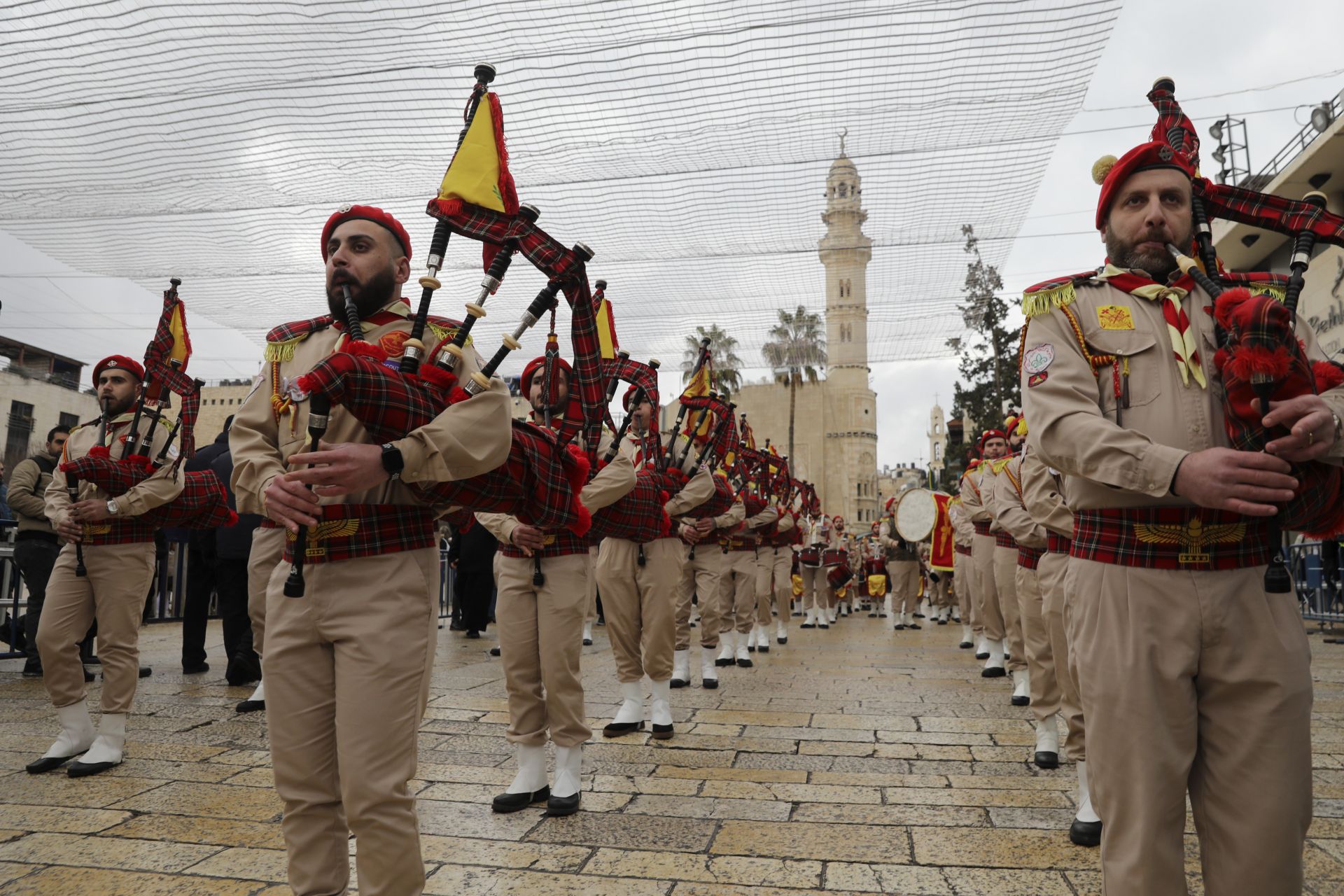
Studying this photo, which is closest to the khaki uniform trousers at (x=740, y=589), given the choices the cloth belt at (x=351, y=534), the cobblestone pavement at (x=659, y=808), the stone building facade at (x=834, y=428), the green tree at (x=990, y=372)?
the cobblestone pavement at (x=659, y=808)

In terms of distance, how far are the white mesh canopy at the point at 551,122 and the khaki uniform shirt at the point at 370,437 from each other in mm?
4962

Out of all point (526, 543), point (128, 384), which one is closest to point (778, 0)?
point (526, 543)

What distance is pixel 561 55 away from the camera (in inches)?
288

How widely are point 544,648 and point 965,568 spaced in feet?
27.1

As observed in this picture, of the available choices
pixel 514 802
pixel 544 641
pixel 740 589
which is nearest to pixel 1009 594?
pixel 740 589

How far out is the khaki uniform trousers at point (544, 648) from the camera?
4.34 m

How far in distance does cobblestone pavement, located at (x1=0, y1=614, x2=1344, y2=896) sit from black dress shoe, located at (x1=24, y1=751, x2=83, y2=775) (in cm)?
4

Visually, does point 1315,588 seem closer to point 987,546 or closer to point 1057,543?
point 987,546

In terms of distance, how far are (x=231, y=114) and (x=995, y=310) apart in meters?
28.5

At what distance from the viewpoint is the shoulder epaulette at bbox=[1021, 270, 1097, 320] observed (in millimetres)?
2443

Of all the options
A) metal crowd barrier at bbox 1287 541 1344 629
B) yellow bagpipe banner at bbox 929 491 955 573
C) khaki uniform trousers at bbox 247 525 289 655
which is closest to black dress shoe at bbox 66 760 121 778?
khaki uniform trousers at bbox 247 525 289 655

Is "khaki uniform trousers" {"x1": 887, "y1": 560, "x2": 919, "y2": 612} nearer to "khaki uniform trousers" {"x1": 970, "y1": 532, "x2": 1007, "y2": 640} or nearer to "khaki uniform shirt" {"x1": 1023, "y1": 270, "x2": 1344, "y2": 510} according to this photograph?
"khaki uniform trousers" {"x1": 970, "y1": 532, "x2": 1007, "y2": 640}

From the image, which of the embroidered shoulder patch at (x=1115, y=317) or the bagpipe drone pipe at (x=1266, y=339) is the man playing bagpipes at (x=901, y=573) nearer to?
the bagpipe drone pipe at (x=1266, y=339)

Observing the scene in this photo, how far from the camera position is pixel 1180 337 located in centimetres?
230
